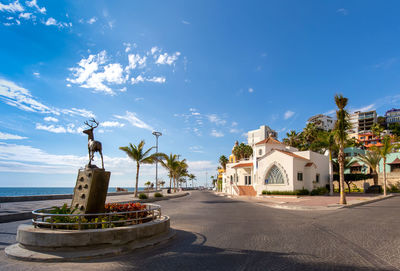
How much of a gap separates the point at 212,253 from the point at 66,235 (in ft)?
12.7

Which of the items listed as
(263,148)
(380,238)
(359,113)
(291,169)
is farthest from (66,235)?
(359,113)

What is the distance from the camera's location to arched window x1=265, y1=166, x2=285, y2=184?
34.5 metres

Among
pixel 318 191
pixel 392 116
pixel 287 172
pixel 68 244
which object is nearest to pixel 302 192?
pixel 287 172

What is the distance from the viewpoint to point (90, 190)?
8.34m

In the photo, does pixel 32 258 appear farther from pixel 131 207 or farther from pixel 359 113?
pixel 359 113

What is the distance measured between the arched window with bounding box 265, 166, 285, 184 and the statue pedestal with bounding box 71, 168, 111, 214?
29530 mm

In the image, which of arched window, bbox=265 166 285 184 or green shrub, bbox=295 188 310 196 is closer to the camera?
green shrub, bbox=295 188 310 196

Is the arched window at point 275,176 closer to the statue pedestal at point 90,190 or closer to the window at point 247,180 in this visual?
the window at point 247,180

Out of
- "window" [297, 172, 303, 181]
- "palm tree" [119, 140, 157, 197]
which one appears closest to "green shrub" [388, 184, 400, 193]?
"window" [297, 172, 303, 181]

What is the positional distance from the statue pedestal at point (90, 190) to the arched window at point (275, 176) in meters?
29.5

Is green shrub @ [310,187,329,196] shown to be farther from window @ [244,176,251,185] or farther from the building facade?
the building facade

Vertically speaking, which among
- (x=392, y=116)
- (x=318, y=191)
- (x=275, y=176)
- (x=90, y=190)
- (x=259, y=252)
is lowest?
(x=318, y=191)

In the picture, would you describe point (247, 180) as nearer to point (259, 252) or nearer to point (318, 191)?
point (318, 191)

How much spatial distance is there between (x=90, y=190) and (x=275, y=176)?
101 ft
